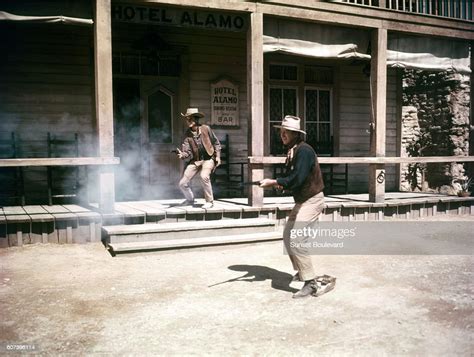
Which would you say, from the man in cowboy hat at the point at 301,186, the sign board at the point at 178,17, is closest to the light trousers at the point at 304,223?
the man in cowboy hat at the point at 301,186

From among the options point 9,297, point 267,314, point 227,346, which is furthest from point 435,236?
point 9,297

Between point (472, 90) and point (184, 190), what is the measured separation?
24.1 ft

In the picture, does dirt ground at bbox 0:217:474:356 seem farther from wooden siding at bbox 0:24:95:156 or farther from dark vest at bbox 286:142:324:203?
wooden siding at bbox 0:24:95:156

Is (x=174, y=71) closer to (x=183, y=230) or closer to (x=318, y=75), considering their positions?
(x=318, y=75)

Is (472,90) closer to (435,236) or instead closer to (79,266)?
(435,236)

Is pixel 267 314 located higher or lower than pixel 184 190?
lower

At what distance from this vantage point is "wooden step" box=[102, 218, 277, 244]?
22.0 feet

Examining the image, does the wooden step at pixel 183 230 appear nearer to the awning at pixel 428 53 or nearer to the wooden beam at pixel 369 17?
the wooden beam at pixel 369 17

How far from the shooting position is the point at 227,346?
3.50m

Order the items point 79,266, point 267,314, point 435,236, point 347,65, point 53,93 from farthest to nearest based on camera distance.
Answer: point 347,65, point 53,93, point 435,236, point 79,266, point 267,314

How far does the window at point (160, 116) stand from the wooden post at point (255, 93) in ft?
8.25

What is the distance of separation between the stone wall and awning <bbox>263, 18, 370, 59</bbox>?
5.40 meters

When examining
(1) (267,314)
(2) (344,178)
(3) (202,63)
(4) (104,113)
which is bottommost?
(1) (267,314)

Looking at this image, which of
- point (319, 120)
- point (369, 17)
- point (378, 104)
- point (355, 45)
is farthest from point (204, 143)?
point (319, 120)
